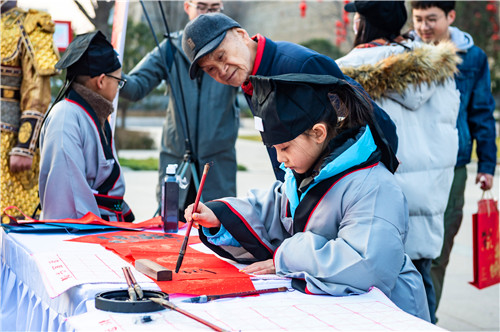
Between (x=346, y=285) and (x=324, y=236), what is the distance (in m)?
0.19

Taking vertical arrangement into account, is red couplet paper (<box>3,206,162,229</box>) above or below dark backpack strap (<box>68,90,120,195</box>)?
below

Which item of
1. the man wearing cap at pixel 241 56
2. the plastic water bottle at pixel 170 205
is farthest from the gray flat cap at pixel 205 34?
the plastic water bottle at pixel 170 205

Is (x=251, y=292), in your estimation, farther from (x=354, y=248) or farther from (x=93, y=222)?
(x=93, y=222)

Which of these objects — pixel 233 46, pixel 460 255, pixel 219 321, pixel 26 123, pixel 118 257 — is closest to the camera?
pixel 219 321

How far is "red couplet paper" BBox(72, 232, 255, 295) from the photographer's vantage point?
62.2 inches

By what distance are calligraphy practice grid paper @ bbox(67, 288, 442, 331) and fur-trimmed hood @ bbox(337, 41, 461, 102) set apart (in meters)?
1.45

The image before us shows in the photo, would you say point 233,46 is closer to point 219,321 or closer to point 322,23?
point 219,321

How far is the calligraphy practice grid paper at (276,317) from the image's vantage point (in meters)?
1.32

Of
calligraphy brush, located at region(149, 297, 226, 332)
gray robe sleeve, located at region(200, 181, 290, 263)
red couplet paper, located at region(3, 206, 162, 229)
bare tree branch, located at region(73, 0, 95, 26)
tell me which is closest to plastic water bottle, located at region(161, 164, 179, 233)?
red couplet paper, located at region(3, 206, 162, 229)

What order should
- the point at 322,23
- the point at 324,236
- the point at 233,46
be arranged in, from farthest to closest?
the point at 322,23, the point at 233,46, the point at 324,236

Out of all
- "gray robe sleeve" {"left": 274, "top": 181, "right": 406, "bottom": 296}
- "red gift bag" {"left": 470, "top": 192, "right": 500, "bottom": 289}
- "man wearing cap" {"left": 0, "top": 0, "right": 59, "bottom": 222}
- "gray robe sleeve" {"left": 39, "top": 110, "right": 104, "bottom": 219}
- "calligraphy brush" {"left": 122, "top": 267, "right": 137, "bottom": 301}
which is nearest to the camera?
"calligraphy brush" {"left": 122, "top": 267, "right": 137, "bottom": 301}

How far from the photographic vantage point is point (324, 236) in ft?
5.67

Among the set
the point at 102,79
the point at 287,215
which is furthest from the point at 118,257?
the point at 102,79

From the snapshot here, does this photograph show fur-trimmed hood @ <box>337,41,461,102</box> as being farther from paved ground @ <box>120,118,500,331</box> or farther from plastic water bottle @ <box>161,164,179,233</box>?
paved ground @ <box>120,118,500,331</box>
